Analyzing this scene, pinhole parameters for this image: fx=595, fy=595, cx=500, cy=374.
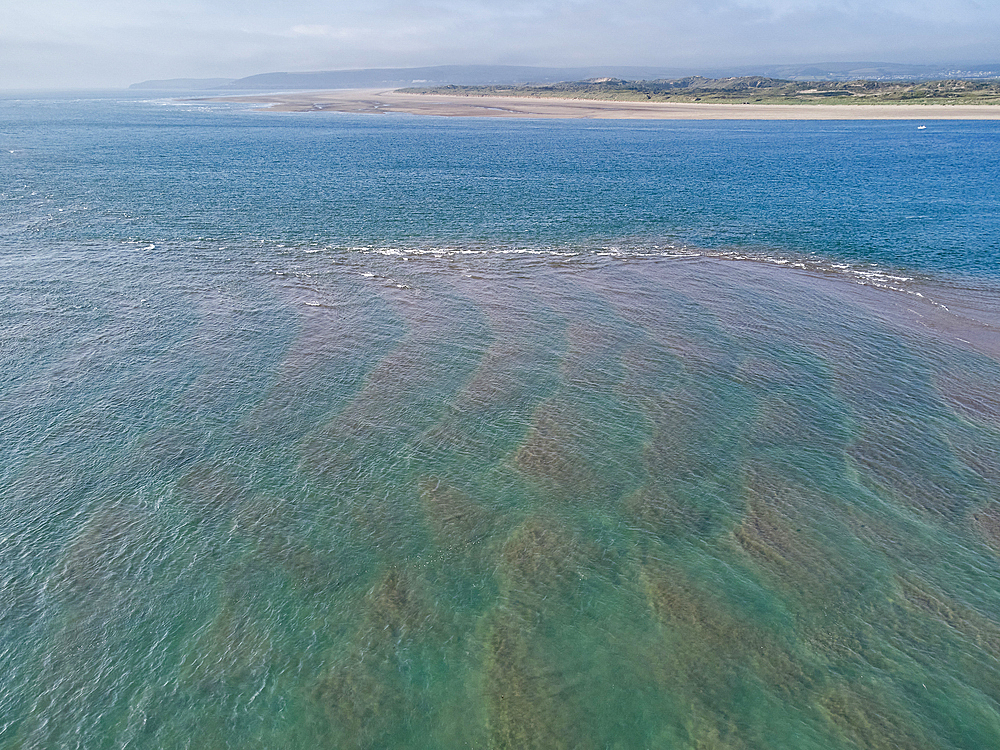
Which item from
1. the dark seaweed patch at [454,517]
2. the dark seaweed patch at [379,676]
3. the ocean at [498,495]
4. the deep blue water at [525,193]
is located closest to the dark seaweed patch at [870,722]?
the ocean at [498,495]

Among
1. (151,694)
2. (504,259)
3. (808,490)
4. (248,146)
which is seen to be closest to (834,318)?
(808,490)

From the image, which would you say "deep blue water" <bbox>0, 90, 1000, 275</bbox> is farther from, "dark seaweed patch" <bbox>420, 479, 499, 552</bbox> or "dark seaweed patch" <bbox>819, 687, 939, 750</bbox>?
"dark seaweed patch" <bbox>819, 687, 939, 750</bbox>

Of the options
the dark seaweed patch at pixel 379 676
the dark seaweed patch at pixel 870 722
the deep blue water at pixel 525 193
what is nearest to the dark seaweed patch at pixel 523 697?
the dark seaweed patch at pixel 379 676

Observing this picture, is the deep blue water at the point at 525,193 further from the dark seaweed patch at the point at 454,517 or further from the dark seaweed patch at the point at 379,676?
the dark seaweed patch at the point at 379,676

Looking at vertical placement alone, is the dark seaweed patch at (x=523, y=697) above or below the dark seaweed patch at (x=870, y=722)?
above

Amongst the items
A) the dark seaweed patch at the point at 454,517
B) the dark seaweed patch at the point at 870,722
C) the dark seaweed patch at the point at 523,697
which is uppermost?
the dark seaweed patch at the point at 454,517

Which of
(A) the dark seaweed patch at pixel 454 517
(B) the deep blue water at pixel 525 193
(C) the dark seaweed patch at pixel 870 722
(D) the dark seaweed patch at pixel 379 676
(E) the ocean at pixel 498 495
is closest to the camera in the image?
(C) the dark seaweed patch at pixel 870 722

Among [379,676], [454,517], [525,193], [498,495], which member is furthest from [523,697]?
[525,193]

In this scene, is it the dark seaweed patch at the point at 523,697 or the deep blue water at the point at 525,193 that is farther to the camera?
the deep blue water at the point at 525,193

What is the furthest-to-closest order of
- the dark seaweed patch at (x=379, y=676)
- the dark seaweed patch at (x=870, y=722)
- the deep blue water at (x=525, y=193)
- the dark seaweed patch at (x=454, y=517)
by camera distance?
the deep blue water at (x=525, y=193)
the dark seaweed patch at (x=454, y=517)
the dark seaweed patch at (x=379, y=676)
the dark seaweed patch at (x=870, y=722)

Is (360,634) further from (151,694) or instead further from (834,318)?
(834,318)
